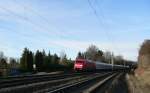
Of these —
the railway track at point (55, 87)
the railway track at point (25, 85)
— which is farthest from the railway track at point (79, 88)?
the railway track at point (25, 85)

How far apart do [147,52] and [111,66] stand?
60.2m

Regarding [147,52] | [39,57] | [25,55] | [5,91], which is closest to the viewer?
[5,91]

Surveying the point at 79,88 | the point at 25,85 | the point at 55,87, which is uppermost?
the point at 25,85

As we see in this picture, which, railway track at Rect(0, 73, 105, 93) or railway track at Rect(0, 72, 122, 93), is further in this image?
railway track at Rect(0, 73, 105, 93)

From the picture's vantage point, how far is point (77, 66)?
91875 mm

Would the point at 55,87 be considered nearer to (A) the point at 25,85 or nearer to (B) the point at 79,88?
(B) the point at 79,88

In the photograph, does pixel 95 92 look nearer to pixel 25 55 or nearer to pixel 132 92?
pixel 132 92

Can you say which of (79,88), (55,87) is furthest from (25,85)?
(79,88)

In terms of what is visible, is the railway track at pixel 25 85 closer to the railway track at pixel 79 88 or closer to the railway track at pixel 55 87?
the railway track at pixel 55 87

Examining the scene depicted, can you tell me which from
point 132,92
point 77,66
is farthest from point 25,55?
point 132,92

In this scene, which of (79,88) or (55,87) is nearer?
(55,87)

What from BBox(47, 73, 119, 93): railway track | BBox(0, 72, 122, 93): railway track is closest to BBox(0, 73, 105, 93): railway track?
BBox(0, 72, 122, 93): railway track

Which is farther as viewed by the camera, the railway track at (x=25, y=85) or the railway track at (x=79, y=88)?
the railway track at (x=25, y=85)

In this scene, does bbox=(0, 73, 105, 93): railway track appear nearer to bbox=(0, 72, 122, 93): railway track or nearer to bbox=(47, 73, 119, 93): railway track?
bbox=(0, 72, 122, 93): railway track
